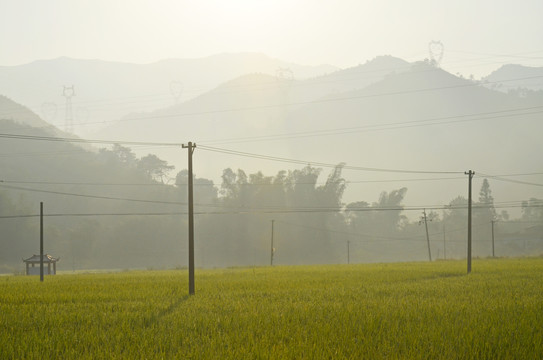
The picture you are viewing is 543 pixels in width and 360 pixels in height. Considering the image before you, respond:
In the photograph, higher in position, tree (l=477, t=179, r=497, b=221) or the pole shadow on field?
tree (l=477, t=179, r=497, b=221)

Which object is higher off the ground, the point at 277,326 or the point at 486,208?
the point at 486,208

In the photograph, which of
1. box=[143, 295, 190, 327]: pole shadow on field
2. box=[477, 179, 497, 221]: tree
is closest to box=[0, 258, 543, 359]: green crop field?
box=[143, 295, 190, 327]: pole shadow on field

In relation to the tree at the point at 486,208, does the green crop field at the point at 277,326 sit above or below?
below

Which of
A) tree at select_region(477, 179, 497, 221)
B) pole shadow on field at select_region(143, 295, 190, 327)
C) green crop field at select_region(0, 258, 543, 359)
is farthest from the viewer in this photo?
tree at select_region(477, 179, 497, 221)

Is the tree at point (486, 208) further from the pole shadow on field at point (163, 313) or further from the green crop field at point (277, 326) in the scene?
the pole shadow on field at point (163, 313)

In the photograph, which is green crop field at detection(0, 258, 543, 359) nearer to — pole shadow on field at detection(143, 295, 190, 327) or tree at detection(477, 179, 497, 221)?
pole shadow on field at detection(143, 295, 190, 327)

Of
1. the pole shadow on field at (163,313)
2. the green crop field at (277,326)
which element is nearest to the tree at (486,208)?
the green crop field at (277,326)

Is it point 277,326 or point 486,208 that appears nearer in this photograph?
point 277,326

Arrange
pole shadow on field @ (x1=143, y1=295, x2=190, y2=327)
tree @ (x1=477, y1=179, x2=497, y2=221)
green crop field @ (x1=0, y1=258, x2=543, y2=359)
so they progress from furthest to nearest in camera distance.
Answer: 1. tree @ (x1=477, y1=179, x2=497, y2=221)
2. pole shadow on field @ (x1=143, y1=295, x2=190, y2=327)
3. green crop field @ (x1=0, y1=258, x2=543, y2=359)

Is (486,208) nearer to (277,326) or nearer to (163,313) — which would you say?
(163,313)

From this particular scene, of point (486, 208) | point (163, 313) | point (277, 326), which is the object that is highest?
point (486, 208)

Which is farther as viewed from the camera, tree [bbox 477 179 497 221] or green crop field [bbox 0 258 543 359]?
tree [bbox 477 179 497 221]

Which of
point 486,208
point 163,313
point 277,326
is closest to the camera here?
point 277,326

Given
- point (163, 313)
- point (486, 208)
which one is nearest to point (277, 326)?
point (163, 313)
